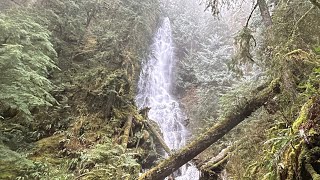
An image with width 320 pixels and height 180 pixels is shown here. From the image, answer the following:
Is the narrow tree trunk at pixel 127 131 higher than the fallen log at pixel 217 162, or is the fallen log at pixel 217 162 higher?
the narrow tree trunk at pixel 127 131

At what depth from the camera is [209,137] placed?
614 cm

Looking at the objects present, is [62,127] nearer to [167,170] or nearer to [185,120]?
[167,170]

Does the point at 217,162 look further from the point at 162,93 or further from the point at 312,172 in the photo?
the point at 162,93

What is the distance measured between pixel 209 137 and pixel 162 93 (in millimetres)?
13845

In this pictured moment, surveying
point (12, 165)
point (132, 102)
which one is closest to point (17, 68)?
point (12, 165)

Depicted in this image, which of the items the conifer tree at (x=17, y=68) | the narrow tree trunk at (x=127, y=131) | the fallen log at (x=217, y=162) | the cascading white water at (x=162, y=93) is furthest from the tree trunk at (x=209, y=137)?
the cascading white water at (x=162, y=93)

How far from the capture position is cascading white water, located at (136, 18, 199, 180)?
16531 mm

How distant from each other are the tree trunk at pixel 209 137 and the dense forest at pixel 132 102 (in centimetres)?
2

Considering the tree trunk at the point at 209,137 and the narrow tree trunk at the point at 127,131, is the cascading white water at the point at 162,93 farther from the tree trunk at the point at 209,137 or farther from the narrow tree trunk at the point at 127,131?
the tree trunk at the point at 209,137

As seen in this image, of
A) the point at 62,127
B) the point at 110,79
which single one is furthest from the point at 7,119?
the point at 110,79

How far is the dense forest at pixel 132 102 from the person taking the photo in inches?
196

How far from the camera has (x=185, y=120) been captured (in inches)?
715

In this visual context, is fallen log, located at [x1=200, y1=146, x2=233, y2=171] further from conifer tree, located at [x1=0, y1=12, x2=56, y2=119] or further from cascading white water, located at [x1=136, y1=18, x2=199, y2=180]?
cascading white water, located at [x1=136, y1=18, x2=199, y2=180]

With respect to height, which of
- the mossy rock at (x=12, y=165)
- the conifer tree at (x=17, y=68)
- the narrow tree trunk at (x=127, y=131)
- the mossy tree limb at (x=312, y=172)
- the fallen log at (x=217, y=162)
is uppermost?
the conifer tree at (x=17, y=68)
